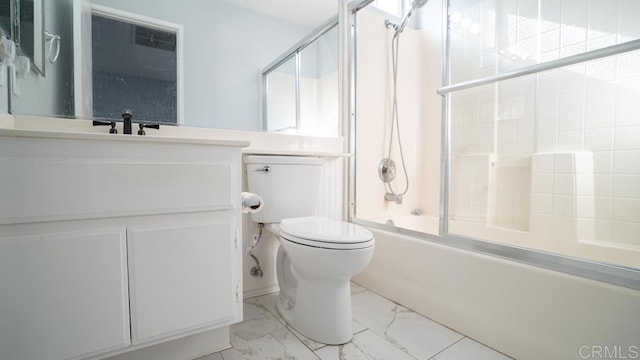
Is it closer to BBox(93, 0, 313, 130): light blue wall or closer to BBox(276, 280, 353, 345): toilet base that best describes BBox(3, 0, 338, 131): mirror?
BBox(93, 0, 313, 130): light blue wall

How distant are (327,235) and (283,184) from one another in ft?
1.61

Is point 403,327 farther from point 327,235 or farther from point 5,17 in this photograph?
point 5,17

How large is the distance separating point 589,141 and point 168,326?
6.89 ft

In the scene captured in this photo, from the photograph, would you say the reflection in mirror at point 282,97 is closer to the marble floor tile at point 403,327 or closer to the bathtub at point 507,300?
the bathtub at point 507,300

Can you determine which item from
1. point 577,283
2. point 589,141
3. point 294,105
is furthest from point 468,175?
point 294,105

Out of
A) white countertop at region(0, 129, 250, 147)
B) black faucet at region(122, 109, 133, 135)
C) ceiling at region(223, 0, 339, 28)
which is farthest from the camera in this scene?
ceiling at region(223, 0, 339, 28)

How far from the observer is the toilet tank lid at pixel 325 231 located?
1.02 metres

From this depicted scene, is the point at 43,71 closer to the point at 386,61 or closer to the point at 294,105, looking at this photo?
the point at 294,105

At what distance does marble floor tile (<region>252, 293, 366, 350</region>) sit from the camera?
112 cm

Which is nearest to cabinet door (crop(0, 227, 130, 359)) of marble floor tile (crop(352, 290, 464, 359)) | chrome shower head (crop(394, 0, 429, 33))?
marble floor tile (crop(352, 290, 464, 359))

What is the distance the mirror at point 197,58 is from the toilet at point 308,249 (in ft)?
1.14

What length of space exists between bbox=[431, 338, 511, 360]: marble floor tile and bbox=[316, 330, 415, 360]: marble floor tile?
14cm

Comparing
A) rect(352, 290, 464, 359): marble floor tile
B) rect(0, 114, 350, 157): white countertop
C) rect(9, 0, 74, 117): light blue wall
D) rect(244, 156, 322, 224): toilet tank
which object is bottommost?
rect(352, 290, 464, 359): marble floor tile

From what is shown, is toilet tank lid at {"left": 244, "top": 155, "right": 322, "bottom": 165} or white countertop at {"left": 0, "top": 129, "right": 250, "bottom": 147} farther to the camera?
toilet tank lid at {"left": 244, "top": 155, "right": 322, "bottom": 165}
